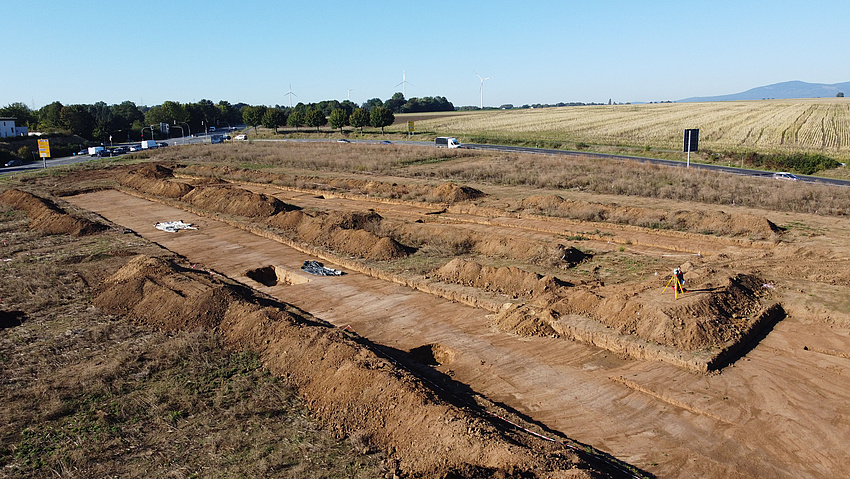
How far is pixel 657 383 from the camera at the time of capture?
39.4ft

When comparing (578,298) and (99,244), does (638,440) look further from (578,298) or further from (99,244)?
(99,244)

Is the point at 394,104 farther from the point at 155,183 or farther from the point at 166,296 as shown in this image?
the point at 166,296

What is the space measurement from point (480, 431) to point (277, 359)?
217 inches

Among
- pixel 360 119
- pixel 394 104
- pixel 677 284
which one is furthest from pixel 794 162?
pixel 394 104

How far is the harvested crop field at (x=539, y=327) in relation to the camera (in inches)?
384

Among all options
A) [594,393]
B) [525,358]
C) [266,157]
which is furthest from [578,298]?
[266,157]

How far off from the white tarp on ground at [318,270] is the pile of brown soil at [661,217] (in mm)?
12190

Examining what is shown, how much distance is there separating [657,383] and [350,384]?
6.47 meters

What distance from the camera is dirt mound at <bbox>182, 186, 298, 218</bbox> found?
30047 mm

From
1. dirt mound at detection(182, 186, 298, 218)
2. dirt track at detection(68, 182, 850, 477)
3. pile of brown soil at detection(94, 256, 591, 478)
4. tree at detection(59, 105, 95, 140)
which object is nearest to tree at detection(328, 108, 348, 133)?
tree at detection(59, 105, 95, 140)

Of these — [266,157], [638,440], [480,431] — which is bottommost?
[638,440]

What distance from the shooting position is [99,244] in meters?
24.9

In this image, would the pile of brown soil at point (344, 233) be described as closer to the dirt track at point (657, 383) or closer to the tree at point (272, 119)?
the dirt track at point (657, 383)

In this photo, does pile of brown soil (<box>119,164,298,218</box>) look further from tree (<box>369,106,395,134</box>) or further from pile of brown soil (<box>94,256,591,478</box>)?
tree (<box>369,106,395,134</box>)
